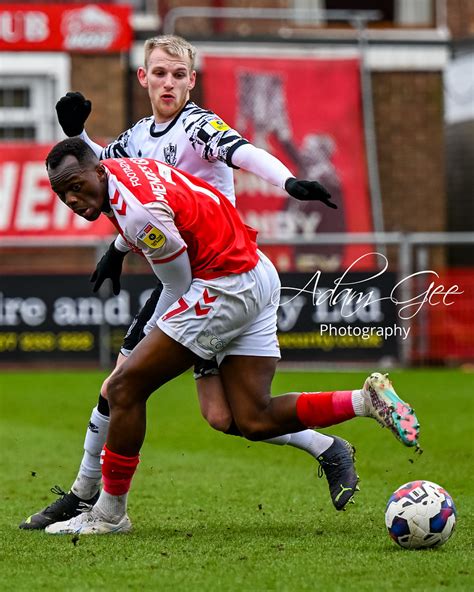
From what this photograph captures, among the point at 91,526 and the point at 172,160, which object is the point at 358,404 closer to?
the point at 91,526

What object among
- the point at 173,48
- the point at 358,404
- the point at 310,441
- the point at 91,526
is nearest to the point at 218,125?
the point at 173,48

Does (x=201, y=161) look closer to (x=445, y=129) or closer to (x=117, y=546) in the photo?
(x=117, y=546)

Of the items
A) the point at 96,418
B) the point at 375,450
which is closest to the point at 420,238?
the point at 375,450

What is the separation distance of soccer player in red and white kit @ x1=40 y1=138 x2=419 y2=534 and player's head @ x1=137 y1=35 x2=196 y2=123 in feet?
Result: 2.09

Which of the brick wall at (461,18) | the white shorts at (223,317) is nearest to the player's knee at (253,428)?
the white shorts at (223,317)

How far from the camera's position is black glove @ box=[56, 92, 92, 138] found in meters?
6.81

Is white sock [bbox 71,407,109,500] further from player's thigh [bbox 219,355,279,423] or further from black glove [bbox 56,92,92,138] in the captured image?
black glove [bbox 56,92,92,138]

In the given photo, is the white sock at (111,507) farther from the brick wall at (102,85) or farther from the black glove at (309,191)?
the brick wall at (102,85)

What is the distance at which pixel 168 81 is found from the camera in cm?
670

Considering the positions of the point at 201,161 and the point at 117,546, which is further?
the point at 201,161

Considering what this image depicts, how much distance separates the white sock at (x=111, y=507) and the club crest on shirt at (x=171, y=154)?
1.66m

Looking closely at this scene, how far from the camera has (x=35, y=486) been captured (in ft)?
27.0

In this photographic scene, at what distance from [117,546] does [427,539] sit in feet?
4.51

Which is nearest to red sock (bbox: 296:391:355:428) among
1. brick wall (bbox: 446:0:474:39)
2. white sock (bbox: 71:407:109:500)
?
white sock (bbox: 71:407:109:500)
